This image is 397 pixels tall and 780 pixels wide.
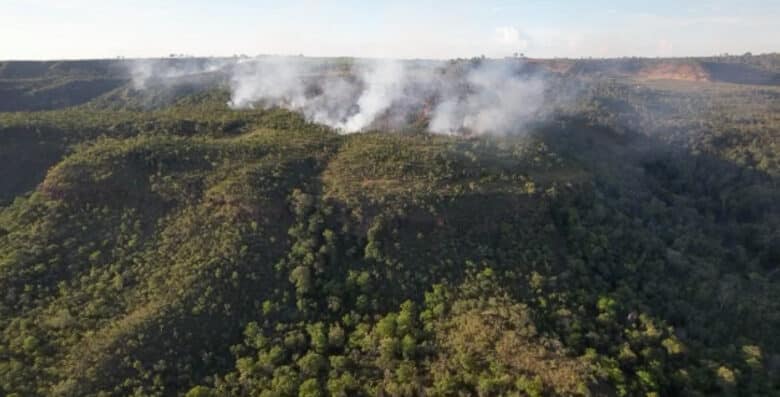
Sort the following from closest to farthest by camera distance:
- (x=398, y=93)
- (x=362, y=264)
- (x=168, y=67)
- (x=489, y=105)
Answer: (x=362, y=264), (x=489, y=105), (x=398, y=93), (x=168, y=67)

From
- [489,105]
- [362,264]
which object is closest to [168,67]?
[489,105]

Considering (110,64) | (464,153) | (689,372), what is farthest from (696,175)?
(110,64)

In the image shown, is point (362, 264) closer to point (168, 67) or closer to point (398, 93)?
point (398, 93)

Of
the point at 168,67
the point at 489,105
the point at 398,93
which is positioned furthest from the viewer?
the point at 168,67

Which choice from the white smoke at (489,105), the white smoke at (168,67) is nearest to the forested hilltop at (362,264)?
the white smoke at (489,105)

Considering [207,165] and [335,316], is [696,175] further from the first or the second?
[207,165]

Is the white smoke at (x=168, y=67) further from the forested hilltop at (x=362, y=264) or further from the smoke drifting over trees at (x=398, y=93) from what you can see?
the forested hilltop at (x=362, y=264)
